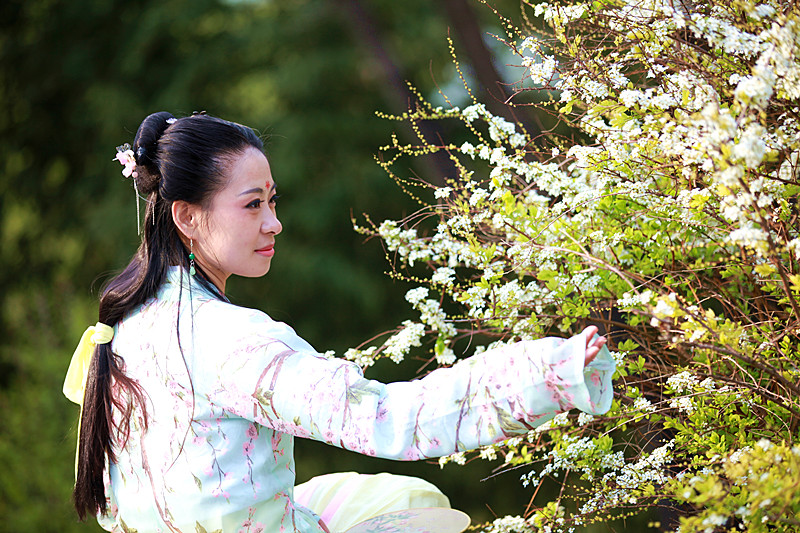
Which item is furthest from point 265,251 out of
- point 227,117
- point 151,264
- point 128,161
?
point 227,117

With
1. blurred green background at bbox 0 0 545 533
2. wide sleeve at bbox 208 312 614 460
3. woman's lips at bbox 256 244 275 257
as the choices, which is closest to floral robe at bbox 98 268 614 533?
wide sleeve at bbox 208 312 614 460

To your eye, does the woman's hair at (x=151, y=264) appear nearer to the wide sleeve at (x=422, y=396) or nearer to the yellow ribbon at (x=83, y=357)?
the yellow ribbon at (x=83, y=357)

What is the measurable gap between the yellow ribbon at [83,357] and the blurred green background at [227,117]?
11.5 feet

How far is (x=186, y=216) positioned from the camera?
48.5 inches

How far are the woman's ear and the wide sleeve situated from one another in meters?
0.30

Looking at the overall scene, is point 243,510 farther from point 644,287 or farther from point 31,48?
point 31,48

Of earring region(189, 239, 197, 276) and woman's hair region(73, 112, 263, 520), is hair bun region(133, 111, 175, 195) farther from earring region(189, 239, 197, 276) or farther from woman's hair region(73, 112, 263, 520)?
earring region(189, 239, 197, 276)

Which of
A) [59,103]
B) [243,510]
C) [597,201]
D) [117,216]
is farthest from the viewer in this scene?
[59,103]

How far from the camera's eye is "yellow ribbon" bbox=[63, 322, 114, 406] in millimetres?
1208

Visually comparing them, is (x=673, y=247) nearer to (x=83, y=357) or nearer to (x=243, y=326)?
(x=243, y=326)

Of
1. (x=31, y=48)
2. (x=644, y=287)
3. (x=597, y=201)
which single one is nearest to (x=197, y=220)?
(x=597, y=201)

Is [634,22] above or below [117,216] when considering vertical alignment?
below

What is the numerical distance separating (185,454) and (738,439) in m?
0.75

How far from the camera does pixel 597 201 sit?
1.20m
